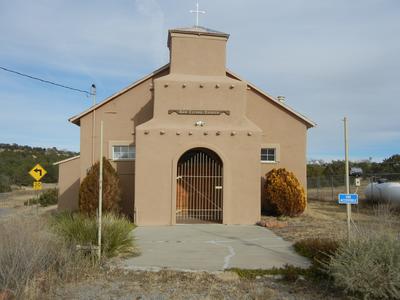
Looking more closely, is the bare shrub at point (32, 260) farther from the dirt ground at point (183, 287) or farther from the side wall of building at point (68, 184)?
the side wall of building at point (68, 184)

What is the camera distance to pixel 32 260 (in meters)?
7.61

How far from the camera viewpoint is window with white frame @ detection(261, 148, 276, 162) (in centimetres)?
2022

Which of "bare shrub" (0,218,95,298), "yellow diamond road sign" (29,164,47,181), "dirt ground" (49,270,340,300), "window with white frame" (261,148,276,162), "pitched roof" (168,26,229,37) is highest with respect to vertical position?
"pitched roof" (168,26,229,37)

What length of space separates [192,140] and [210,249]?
621 centimetres

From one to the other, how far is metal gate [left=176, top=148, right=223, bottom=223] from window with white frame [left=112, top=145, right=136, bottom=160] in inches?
114

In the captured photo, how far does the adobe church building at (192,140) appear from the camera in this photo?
16.5 m

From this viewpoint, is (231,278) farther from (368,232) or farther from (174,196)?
(174,196)

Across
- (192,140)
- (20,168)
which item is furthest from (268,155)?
(20,168)

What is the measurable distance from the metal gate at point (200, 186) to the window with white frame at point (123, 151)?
290 cm

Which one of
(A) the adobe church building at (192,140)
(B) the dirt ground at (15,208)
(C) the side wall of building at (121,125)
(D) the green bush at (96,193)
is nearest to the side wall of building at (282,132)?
(A) the adobe church building at (192,140)

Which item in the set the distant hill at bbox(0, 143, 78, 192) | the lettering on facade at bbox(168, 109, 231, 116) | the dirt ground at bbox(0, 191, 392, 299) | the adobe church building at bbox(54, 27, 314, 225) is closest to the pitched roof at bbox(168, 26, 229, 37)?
the adobe church building at bbox(54, 27, 314, 225)

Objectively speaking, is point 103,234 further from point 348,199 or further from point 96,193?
point 96,193

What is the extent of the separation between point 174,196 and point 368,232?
30.6 ft

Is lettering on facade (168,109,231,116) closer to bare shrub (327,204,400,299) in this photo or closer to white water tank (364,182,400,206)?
bare shrub (327,204,400,299)
